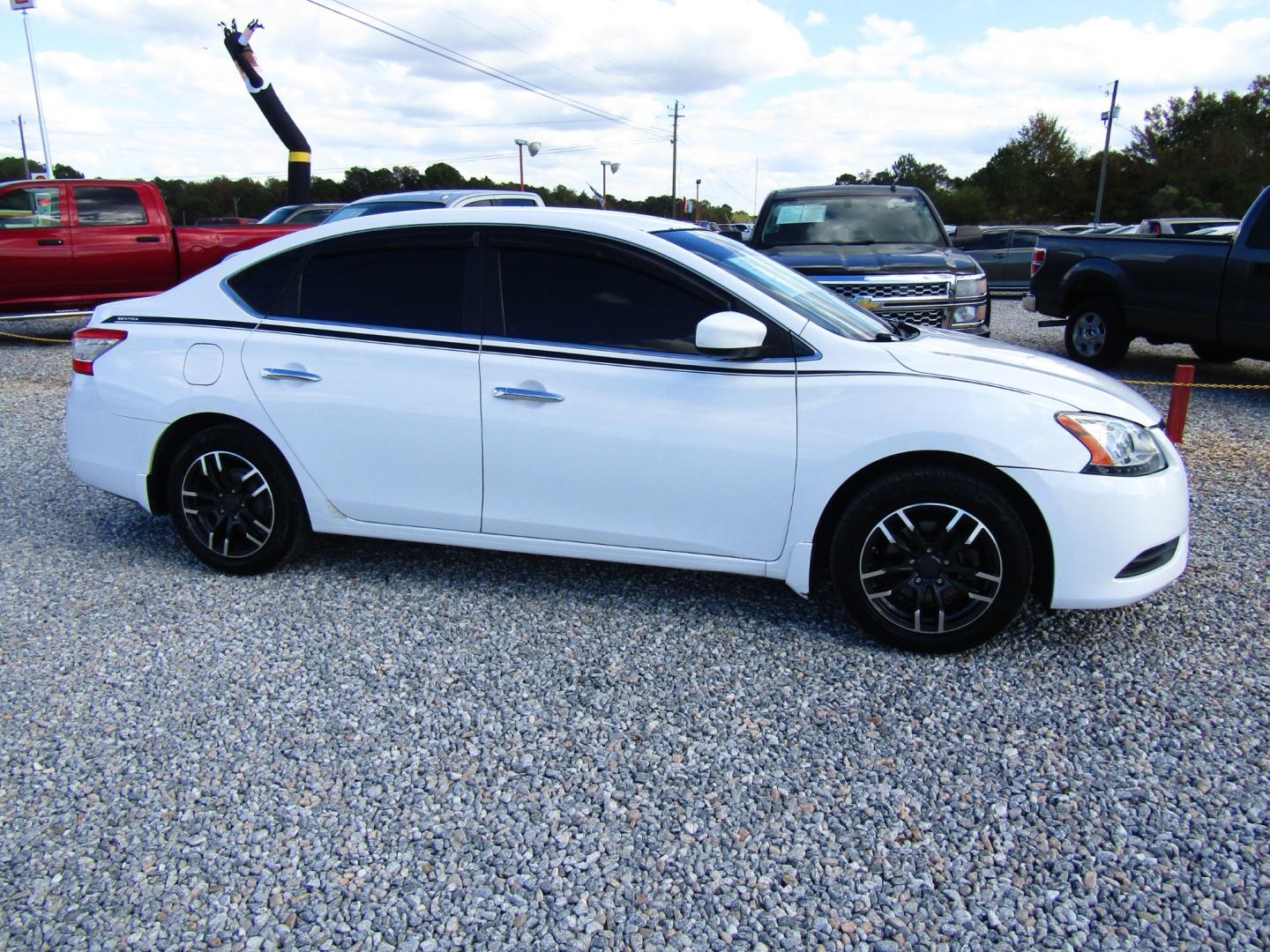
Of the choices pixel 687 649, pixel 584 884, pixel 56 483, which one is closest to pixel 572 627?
pixel 687 649

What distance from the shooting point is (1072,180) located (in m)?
63.8

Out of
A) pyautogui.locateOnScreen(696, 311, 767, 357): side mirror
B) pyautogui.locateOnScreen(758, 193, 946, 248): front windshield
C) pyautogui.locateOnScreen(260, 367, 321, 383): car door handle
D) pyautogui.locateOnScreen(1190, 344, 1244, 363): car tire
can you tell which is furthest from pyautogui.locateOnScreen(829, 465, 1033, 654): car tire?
pyautogui.locateOnScreen(1190, 344, 1244, 363): car tire

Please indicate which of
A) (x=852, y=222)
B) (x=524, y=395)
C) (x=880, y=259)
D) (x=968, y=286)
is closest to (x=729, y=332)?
(x=524, y=395)

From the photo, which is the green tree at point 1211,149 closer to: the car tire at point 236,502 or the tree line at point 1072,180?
the tree line at point 1072,180

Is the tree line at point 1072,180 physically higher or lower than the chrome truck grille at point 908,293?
higher

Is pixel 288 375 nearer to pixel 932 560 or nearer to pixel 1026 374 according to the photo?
pixel 932 560

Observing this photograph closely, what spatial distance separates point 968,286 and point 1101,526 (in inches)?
211

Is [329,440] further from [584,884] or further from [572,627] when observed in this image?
[584,884]

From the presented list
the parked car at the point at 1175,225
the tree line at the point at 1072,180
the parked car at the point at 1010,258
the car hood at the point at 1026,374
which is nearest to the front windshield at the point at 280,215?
the parked car at the point at 1010,258

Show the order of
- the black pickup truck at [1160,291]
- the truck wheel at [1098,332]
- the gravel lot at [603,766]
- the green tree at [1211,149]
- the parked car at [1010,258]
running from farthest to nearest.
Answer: the green tree at [1211,149]
the parked car at [1010,258]
the truck wheel at [1098,332]
the black pickup truck at [1160,291]
the gravel lot at [603,766]

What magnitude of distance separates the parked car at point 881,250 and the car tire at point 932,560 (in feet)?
12.6

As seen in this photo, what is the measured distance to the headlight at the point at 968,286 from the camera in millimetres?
8289

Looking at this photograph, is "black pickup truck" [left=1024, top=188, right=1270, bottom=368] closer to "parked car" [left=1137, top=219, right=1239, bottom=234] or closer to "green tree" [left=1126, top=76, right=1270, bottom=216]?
"parked car" [left=1137, top=219, right=1239, bottom=234]

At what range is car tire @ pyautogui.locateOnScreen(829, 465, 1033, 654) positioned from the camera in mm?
3488
